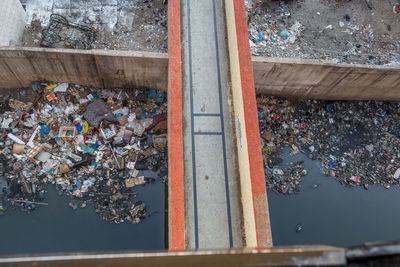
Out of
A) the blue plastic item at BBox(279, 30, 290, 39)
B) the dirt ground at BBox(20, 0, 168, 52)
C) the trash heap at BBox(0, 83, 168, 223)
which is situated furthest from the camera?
the blue plastic item at BBox(279, 30, 290, 39)

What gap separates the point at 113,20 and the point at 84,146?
12.6 ft

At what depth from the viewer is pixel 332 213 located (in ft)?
25.2

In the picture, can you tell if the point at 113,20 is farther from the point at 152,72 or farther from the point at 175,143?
the point at 175,143

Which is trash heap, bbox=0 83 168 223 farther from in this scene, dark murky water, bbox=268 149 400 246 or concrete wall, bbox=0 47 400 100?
dark murky water, bbox=268 149 400 246

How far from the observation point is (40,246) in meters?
6.67

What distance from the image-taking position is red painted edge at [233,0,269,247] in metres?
4.97

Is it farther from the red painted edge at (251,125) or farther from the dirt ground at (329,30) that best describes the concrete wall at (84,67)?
the dirt ground at (329,30)

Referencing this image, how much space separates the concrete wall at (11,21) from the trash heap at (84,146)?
50.2 inches

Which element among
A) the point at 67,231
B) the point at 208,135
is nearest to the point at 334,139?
the point at 208,135

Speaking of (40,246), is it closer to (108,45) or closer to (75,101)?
(75,101)

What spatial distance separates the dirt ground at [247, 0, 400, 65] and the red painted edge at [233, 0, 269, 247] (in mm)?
2038

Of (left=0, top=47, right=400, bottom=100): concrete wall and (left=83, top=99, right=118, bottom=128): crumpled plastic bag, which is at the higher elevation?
(left=0, top=47, right=400, bottom=100): concrete wall

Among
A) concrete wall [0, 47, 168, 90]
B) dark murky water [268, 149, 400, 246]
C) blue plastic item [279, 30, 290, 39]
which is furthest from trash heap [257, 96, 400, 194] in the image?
concrete wall [0, 47, 168, 90]

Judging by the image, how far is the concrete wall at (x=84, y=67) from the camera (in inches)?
285
